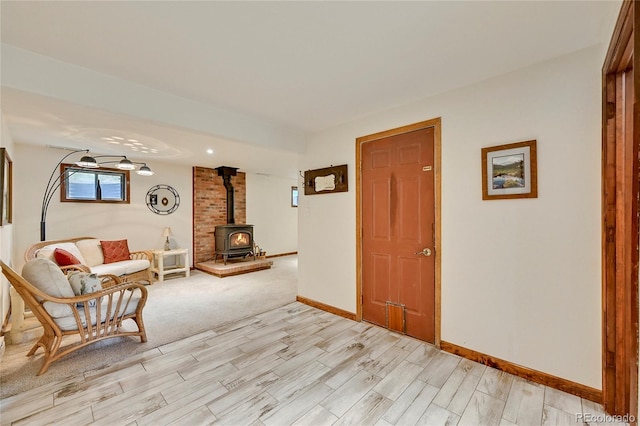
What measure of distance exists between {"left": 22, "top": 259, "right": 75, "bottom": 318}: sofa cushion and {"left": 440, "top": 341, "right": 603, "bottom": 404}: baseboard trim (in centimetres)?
339

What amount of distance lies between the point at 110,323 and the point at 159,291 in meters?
2.23

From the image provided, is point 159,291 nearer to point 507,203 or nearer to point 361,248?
point 361,248

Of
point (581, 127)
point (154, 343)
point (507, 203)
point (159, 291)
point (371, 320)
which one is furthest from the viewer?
point (159, 291)

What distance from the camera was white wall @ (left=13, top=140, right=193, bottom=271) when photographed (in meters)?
4.32

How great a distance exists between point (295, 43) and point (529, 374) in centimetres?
296

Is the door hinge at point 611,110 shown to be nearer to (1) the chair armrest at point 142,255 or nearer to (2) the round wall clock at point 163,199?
(1) the chair armrest at point 142,255

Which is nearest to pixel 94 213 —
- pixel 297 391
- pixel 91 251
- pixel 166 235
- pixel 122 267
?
pixel 91 251

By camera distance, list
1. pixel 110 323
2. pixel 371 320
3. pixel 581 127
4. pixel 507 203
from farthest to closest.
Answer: pixel 371 320, pixel 110 323, pixel 507 203, pixel 581 127

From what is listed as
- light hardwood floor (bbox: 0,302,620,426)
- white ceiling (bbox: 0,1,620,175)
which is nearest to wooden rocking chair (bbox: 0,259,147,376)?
light hardwood floor (bbox: 0,302,620,426)

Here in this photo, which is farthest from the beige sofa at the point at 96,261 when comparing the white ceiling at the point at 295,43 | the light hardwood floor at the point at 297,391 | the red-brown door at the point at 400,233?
the red-brown door at the point at 400,233

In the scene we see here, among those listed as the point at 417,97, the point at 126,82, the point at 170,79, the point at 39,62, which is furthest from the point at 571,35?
the point at 39,62

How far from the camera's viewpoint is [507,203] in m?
2.18

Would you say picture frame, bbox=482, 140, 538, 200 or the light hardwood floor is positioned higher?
picture frame, bbox=482, 140, 538, 200

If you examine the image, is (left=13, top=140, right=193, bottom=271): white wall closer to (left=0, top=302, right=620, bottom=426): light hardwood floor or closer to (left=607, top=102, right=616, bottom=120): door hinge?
(left=0, top=302, right=620, bottom=426): light hardwood floor
